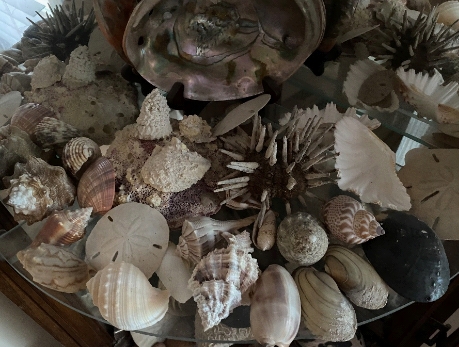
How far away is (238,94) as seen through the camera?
1.85 ft

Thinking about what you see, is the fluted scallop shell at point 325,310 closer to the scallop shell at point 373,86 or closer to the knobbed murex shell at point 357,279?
the knobbed murex shell at point 357,279

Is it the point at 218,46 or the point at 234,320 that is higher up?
the point at 218,46

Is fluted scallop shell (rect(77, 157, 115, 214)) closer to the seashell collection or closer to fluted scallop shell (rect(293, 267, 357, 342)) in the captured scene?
the seashell collection

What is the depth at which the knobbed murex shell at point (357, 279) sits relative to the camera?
0.43m

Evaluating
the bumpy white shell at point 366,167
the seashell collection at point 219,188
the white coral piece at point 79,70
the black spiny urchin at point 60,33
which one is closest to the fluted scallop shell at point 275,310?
the seashell collection at point 219,188

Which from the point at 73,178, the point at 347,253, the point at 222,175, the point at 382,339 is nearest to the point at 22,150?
the point at 73,178

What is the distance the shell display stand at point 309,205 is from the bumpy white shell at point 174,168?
6 cm

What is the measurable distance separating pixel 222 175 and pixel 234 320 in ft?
0.52

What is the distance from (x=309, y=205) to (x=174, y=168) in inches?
6.2

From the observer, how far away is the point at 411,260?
1.39 ft

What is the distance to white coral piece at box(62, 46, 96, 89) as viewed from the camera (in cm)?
56

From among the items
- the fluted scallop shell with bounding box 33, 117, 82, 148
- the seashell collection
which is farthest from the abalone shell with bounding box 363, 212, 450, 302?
the fluted scallop shell with bounding box 33, 117, 82, 148

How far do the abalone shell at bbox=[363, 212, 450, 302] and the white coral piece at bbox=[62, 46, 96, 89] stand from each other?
0.42 m

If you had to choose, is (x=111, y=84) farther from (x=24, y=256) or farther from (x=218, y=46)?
(x=24, y=256)
